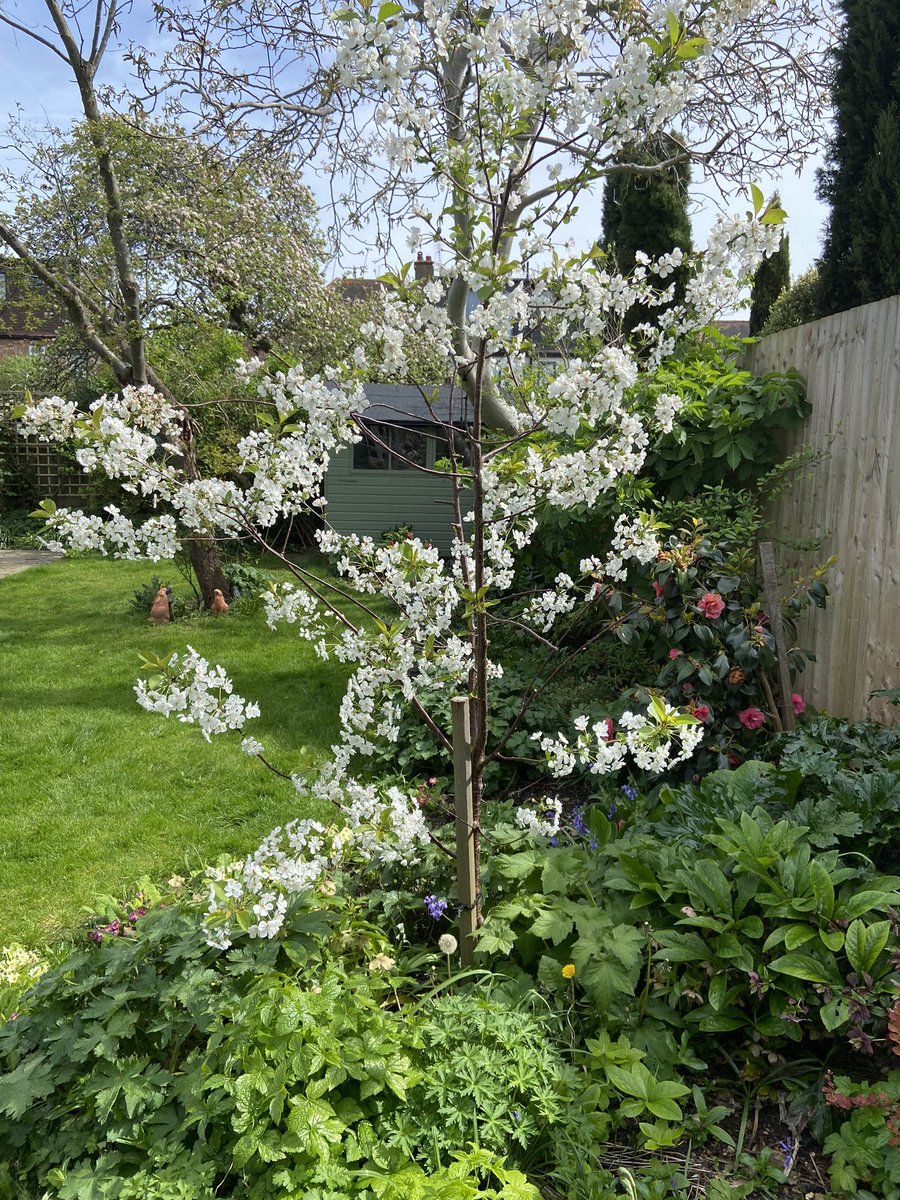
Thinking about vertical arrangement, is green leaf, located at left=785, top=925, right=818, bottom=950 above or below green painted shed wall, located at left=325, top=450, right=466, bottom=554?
below

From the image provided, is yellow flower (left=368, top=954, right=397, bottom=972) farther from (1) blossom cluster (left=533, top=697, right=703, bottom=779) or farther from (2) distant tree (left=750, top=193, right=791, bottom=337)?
(2) distant tree (left=750, top=193, right=791, bottom=337)

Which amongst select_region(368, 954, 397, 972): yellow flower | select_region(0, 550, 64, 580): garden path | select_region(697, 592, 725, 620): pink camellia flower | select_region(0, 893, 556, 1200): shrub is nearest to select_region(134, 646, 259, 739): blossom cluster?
select_region(0, 893, 556, 1200): shrub

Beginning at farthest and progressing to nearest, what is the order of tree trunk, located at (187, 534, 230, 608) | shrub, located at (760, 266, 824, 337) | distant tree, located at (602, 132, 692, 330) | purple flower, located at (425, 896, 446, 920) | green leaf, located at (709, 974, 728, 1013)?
1. distant tree, located at (602, 132, 692, 330)
2. shrub, located at (760, 266, 824, 337)
3. tree trunk, located at (187, 534, 230, 608)
4. purple flower, located at (425, 896, 446, 920)
5. green leaf, located at (709, 974, 728, 1013)

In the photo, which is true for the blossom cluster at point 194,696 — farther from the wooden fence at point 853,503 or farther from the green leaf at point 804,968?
the wooden fence at point 853,503

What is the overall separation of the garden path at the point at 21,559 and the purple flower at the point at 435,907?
9009 mm

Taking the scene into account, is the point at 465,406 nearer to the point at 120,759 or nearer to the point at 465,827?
the point at 465,827

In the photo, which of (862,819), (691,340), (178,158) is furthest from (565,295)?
(178,158)

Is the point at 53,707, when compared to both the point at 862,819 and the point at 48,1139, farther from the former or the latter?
the point at 862,819

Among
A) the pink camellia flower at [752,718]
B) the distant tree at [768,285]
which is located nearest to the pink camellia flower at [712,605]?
the pink camellia flower at [752,718]

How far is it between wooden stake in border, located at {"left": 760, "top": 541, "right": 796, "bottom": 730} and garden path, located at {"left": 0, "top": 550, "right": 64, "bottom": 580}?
912 cm

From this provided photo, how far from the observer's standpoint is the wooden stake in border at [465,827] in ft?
6.58

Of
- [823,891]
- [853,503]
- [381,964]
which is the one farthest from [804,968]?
[853,503]

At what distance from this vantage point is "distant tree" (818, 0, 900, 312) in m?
5.72

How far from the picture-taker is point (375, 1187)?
4.55ft
